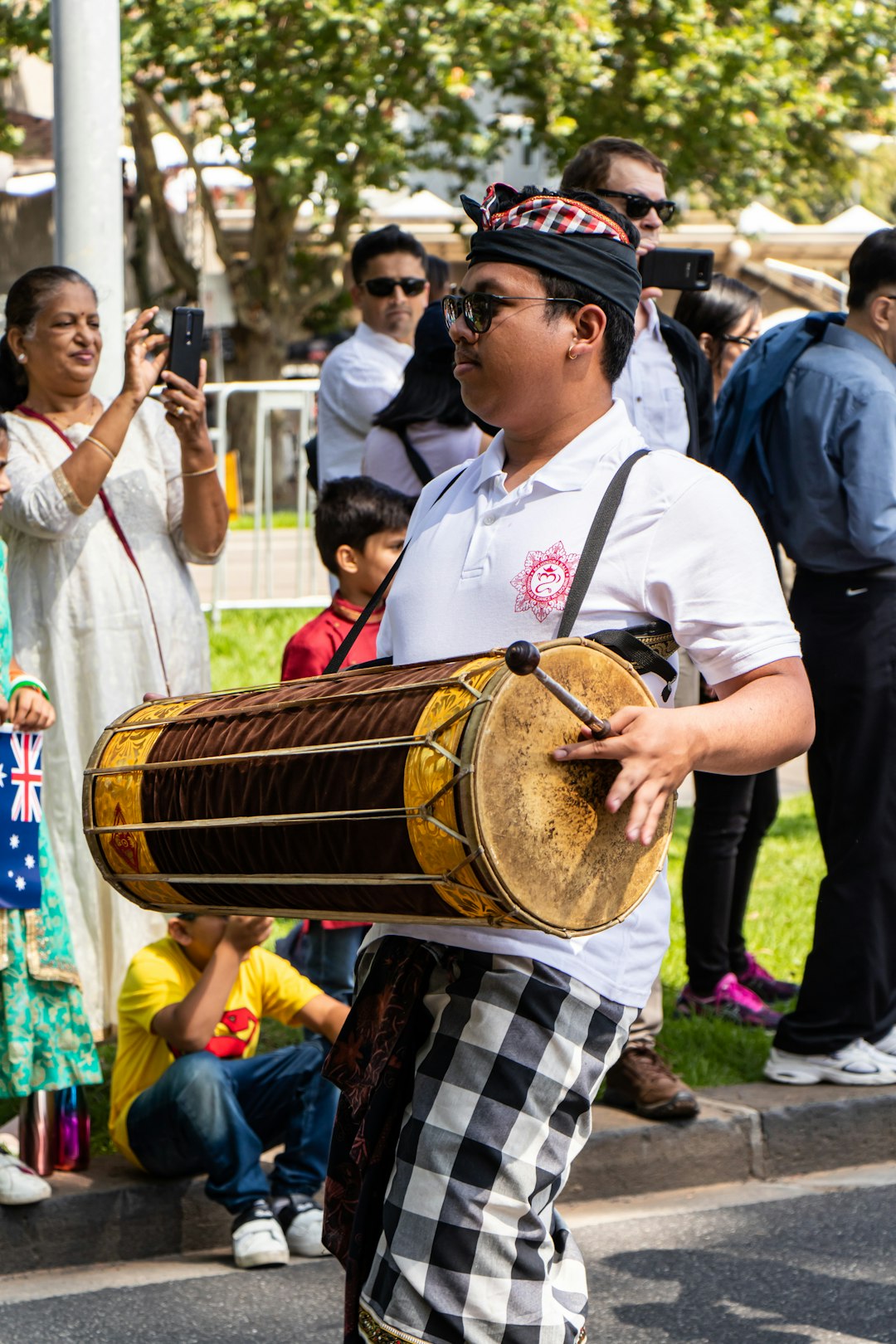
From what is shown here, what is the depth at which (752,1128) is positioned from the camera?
478 centimetres

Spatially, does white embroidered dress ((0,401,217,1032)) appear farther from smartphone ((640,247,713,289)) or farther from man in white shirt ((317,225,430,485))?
smartphone ((640,247,713,289))

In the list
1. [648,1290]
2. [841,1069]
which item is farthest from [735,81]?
[648,1290]

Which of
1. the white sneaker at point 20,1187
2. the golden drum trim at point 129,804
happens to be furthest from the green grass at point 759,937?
the golden drum trim at point 129,804

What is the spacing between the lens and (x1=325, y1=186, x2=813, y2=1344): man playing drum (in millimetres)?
2402

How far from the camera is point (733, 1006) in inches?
217

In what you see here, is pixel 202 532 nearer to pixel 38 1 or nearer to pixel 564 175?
pixel 564 175

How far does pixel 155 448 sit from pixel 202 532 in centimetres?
30

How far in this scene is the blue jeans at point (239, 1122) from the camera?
4.00 m

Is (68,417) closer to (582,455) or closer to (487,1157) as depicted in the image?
(582,455)

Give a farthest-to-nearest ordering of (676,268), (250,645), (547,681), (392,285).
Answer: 1. (250,645)
2. (392,285)
3. (676,268)
4. (547,681)

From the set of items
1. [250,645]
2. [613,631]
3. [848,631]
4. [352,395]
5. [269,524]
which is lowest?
[250,645]

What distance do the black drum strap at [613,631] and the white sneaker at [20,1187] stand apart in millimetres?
2275

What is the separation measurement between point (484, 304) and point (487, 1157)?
1.21 metres

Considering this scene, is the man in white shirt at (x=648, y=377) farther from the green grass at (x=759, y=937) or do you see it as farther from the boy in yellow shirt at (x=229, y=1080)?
the boy in yellow shirt at (x=229, y=1080)
